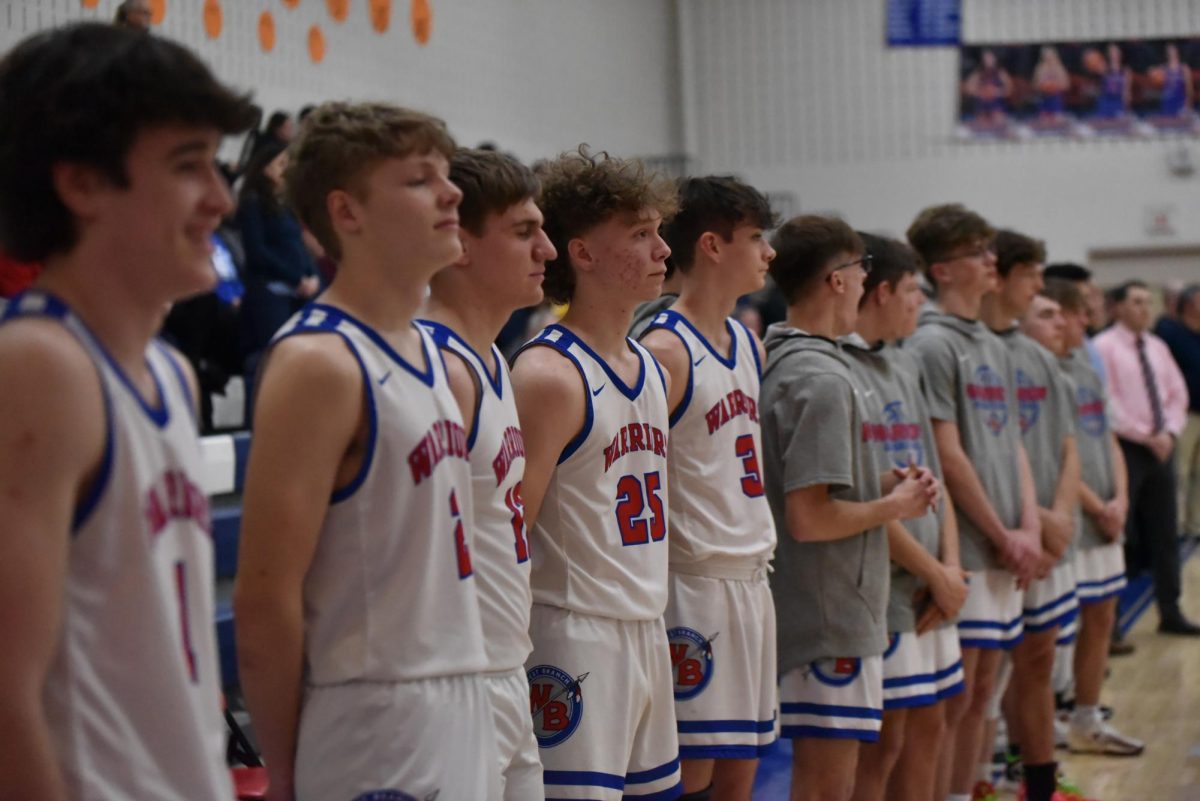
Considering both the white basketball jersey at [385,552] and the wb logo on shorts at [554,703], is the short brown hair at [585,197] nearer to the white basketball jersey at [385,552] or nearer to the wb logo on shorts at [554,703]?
the wb logo on shorts at [554,703]

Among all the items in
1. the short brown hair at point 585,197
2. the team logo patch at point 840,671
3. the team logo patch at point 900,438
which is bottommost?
the team logo patch at point 840,671

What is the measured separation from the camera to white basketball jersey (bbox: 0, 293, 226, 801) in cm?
149

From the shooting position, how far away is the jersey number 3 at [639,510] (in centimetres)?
295

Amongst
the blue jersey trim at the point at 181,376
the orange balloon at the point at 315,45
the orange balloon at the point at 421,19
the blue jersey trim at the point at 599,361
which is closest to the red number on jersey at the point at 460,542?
the blue jersey trim at the point at 181,376

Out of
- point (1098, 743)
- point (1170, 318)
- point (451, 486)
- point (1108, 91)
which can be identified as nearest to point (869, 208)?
point (1108, 91)

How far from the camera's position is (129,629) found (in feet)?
5.03

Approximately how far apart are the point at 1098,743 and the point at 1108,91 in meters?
9.27

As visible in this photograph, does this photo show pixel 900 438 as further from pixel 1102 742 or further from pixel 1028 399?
pixel 1102 742

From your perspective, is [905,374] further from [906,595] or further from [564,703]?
[564,703]

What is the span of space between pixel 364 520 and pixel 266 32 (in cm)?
573

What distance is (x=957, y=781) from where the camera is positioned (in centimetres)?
453

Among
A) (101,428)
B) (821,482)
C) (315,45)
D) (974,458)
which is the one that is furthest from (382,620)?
(315,45)

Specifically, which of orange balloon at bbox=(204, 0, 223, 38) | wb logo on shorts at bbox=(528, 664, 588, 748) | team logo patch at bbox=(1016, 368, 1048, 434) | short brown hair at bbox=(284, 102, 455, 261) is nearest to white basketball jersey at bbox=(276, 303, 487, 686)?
short brown hair at bbox=(284, 102, 455, 261)

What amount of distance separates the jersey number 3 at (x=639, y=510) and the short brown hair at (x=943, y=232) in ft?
6.77
